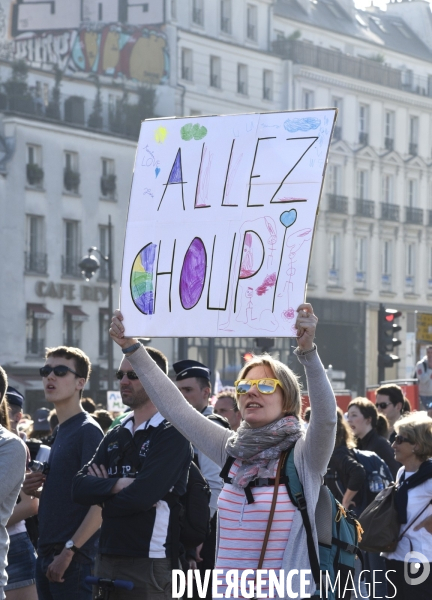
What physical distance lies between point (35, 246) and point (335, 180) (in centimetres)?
1892

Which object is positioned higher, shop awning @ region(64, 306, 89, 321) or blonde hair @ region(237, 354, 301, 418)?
blonde hair @ region(237, 354, 301, 418)

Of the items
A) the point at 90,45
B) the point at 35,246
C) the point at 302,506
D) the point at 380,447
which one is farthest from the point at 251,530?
the point at 90,45

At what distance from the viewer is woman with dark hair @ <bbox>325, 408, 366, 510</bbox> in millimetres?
9734

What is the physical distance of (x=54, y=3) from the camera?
182 ft

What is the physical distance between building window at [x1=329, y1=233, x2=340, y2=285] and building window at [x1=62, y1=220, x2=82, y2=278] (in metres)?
15.6

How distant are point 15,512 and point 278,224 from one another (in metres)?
2.42

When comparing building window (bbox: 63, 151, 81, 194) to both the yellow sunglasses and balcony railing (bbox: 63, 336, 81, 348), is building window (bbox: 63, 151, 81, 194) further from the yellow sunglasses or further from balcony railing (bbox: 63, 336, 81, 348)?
the yellow sunglasses

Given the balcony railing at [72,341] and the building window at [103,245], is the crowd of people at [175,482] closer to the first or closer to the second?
the balcony railing at [72,341]

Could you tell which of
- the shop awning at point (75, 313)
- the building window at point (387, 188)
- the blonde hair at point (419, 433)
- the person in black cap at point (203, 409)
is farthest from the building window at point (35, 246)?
the blonde hair at point (419, 433)

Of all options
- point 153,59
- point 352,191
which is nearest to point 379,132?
point 352,191

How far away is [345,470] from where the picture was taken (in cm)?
980

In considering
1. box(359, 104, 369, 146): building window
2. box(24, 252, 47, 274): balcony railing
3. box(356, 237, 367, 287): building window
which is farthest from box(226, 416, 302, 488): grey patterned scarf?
box(359, 104, 369, 146): building window

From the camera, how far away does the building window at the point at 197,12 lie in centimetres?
5844

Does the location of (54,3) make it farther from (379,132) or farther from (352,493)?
(352,493)
